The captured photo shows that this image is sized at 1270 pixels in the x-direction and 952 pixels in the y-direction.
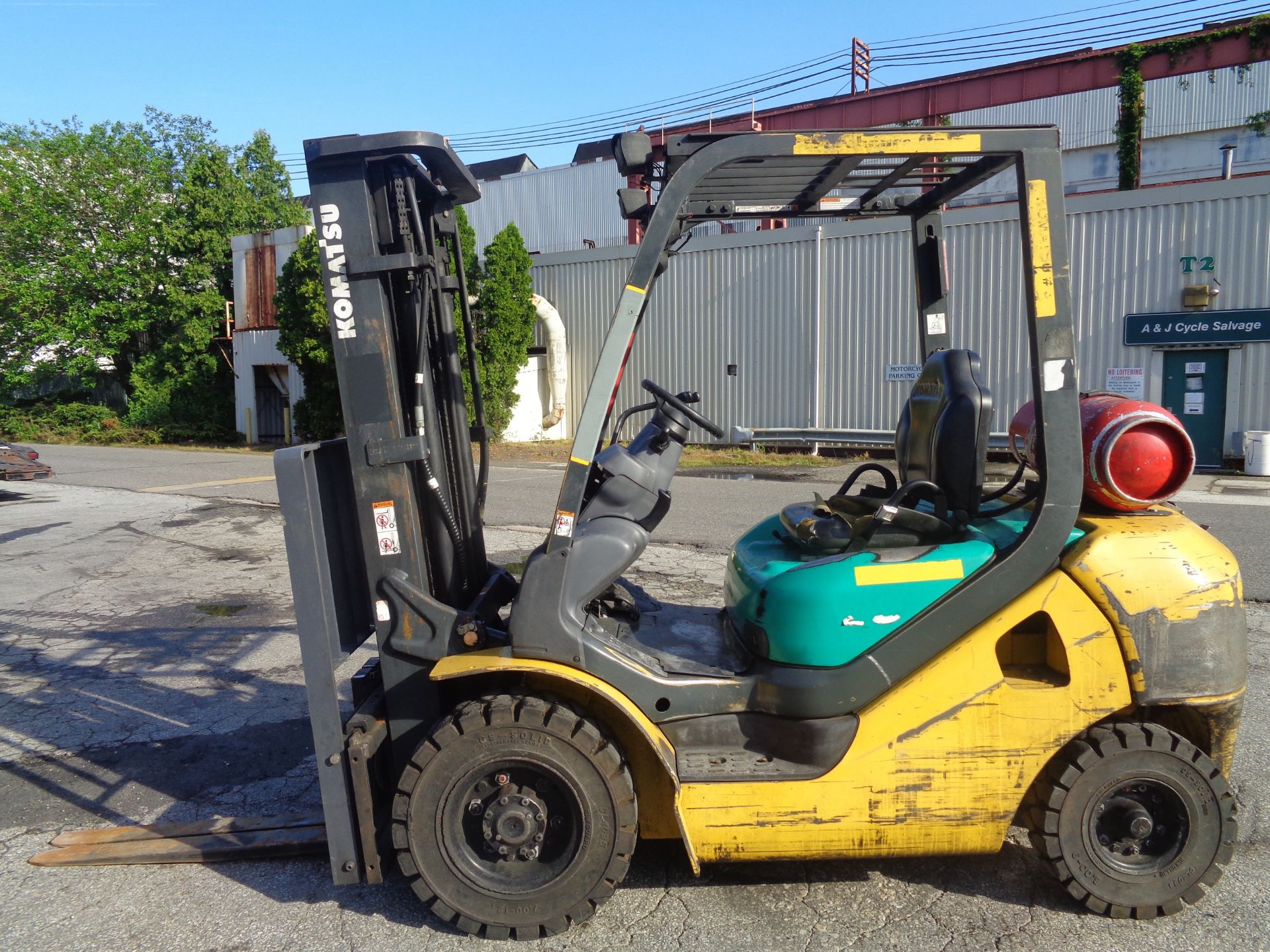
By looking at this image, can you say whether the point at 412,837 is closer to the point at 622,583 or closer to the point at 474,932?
the point at 474,932

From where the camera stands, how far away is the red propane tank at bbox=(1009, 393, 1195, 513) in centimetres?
309

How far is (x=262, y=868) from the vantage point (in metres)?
3.58

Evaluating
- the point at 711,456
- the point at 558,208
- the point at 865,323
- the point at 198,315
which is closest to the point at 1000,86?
the point at 865,323

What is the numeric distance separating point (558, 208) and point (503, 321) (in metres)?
13.1

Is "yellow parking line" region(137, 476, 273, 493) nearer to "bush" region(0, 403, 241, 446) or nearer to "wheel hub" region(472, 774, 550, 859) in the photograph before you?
"bush" region(0, 403, 241, 446)

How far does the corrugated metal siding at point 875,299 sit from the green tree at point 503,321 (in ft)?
5.50

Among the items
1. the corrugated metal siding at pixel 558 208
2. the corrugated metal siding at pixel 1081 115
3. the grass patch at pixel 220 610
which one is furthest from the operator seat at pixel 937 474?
the corrugated metal siding at pixel 558 208

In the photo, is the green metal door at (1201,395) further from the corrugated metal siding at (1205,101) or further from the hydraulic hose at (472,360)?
the hydraulic hose at (472,360)

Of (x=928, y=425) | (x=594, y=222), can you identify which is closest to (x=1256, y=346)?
(x=928, y=425)

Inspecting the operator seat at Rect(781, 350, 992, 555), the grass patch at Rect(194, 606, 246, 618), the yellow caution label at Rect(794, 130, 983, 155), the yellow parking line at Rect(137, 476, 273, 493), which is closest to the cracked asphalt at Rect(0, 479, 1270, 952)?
the grass patch at Rect(194, 606, 246, 618)

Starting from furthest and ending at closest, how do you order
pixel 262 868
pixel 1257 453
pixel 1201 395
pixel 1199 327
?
pixel 1201 395
pixel 1199 327
pixel 1257 453
pixel 262 868

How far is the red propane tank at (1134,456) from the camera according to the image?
10.1ft

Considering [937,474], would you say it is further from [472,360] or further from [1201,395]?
[1201,395]

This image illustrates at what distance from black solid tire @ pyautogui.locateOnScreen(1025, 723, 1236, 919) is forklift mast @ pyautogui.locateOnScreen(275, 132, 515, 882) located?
6.65 feet
